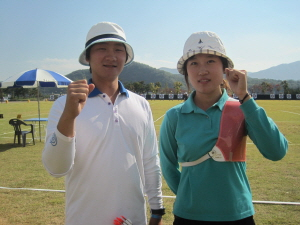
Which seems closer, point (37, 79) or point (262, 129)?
point (262, 129)

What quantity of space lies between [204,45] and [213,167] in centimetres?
86

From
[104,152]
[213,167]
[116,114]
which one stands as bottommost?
[213,167]

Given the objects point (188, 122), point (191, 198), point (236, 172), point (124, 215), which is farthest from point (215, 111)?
point (124, 215)

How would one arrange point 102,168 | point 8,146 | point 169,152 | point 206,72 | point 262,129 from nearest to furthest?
point 262,129, point 102,168, point 206,72, point 169,152, point 8,146

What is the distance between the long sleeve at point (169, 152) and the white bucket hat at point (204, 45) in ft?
1.68

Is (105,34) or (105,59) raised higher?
(105,34)

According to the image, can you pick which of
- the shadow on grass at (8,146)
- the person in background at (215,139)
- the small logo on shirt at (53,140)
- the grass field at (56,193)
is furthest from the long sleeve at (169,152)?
the shadow on grass at (8,146)

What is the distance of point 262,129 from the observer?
1806mm

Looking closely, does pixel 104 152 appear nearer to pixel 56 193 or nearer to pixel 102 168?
pixel 102 168

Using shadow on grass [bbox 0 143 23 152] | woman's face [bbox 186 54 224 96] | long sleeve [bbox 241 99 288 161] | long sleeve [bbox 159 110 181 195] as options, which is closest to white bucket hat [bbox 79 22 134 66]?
woman's face [bbox 186 54 224 96]

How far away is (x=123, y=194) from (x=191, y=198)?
46 cm

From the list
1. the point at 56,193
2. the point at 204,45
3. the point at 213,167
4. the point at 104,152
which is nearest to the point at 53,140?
the point at 104,152

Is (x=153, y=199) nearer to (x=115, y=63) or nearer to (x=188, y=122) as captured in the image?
(x=188, y=122)

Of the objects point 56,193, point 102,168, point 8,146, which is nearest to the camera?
point 102,168
